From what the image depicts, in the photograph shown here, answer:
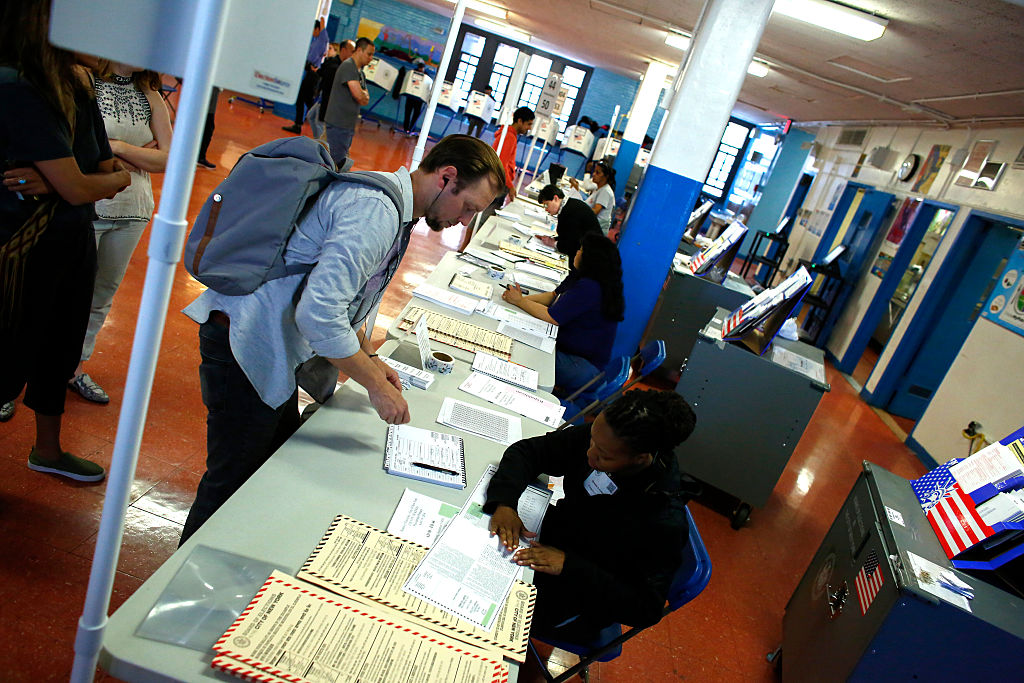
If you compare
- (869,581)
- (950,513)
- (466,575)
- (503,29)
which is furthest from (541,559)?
(503,29)

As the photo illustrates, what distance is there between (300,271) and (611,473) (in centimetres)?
99

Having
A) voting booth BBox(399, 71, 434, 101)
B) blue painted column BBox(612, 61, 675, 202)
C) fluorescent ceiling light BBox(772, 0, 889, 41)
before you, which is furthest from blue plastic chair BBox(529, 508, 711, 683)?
voting booth BBox(399, 71, 434, 101)

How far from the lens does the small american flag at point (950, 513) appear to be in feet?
7.10

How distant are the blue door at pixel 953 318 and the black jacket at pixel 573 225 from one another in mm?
4202

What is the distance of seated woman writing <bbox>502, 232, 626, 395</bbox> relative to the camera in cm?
341

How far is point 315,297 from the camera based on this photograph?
1.46 metres

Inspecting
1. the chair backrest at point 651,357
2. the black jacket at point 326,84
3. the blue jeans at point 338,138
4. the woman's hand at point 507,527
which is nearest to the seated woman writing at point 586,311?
the chair backrest at point 651,357

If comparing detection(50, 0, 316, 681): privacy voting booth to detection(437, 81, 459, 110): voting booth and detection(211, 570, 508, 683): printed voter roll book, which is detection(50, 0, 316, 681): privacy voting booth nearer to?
detection(211, 570, 508, 683): printed voter roll book

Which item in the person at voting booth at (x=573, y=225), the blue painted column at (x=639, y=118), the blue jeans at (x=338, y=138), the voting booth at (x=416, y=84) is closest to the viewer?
the person at voting booth at (x=573, y=225)

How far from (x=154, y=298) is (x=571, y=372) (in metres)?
2.72

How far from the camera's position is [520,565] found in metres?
1.54

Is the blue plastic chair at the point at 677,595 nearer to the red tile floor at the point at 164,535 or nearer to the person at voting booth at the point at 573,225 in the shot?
the red tile floor at the point at 164,535

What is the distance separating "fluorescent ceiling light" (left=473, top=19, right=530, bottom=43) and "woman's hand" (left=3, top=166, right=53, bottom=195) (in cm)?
1458

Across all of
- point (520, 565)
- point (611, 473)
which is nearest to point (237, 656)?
point (520, 565)
